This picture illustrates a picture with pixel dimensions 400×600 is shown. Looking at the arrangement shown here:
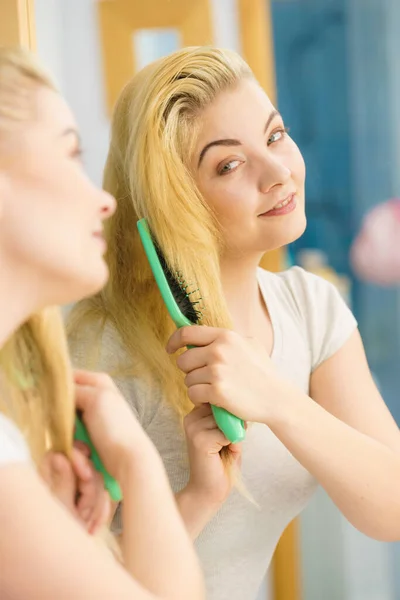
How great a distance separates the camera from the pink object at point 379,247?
1293 millimetres

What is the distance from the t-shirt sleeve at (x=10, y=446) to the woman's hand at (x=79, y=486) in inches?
1.8

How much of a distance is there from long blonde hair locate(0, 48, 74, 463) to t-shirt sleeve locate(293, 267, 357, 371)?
1.10 feet

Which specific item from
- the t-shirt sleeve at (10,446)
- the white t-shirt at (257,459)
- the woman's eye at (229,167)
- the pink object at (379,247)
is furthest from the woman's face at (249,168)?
the pink object at (379,247)

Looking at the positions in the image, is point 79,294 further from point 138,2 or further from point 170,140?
point 138,2

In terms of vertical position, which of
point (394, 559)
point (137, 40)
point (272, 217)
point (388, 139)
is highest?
point (137, 40)

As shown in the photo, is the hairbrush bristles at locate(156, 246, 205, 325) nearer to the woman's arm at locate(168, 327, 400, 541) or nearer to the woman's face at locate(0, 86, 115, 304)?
the woman's arm at locate(168, 327, 400, 541)

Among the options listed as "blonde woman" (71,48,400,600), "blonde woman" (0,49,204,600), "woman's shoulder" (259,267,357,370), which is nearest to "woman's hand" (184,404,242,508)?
"blonde woman" (71,48,400,600)

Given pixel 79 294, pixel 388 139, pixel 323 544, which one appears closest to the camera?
pixel 79 294

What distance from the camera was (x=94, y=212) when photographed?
0.34 m

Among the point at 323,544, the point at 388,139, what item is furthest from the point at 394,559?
the point at 388,139

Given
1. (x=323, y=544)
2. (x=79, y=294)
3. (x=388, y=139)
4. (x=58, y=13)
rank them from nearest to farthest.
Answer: (x=79, y=294)
(x=58, y=13)
(x=323, y=544)
(x=388, y=139)

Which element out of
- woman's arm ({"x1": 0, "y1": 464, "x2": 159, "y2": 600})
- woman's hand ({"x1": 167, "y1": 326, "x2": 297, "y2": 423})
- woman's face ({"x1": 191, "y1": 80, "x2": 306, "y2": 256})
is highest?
woman's face ({"x1": 191, "y1": 80, "x2": 306, "y2": 256})

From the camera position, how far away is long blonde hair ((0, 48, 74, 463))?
0.37 m

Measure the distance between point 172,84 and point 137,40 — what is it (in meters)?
0.11
